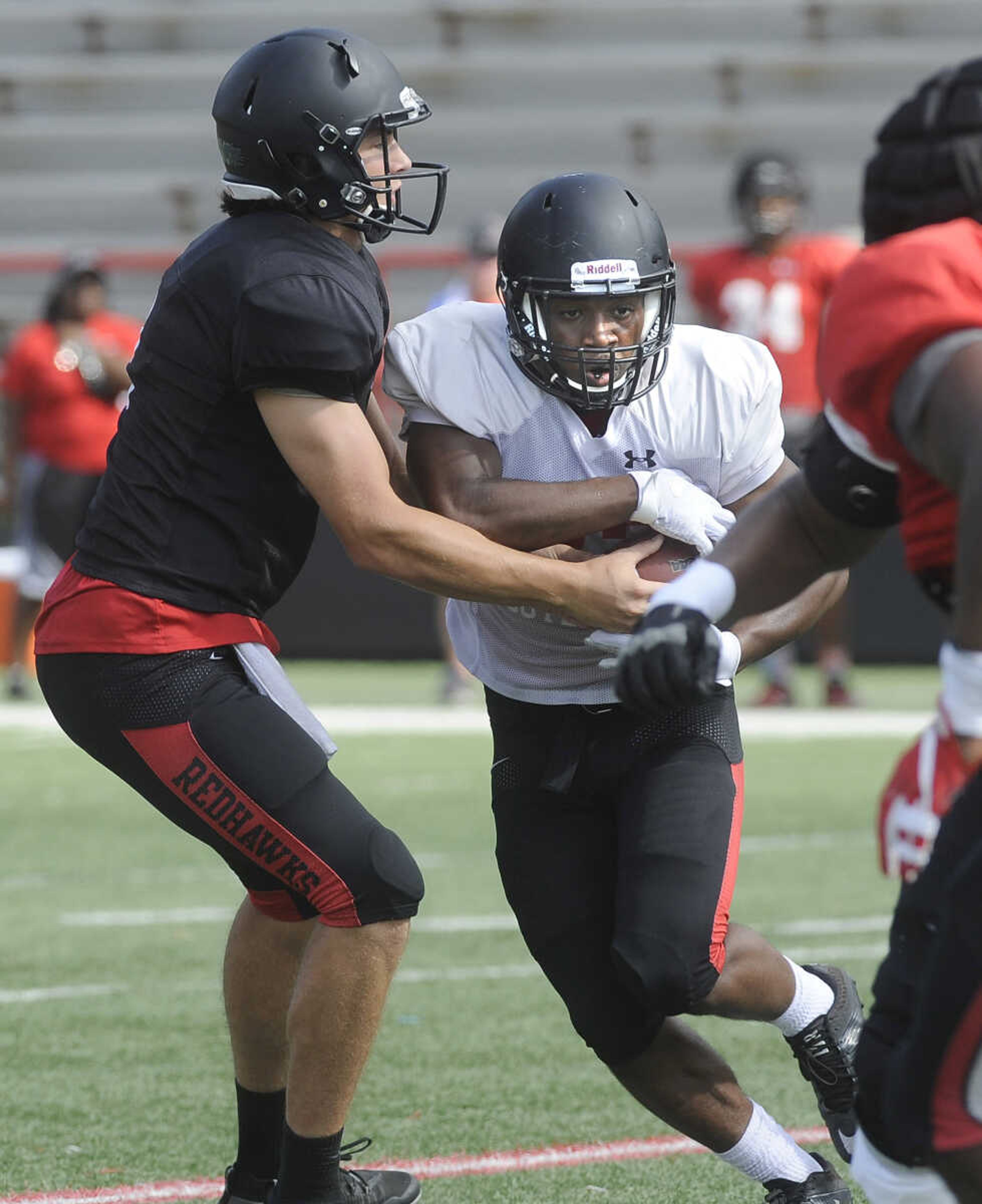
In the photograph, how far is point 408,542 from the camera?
9.84 ft

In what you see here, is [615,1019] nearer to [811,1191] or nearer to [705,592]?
[811,1191]

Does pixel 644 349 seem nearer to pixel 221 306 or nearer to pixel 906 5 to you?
pixel 221 306

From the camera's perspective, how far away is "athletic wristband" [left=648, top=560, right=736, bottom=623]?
2338 mm

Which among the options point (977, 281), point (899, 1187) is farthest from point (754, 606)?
point (899, 1187)

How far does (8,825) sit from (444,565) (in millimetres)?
4092

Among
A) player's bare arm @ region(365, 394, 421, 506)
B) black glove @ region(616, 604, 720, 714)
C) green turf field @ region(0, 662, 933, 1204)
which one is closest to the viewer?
black glove @ region(616, 604, 720, 714)

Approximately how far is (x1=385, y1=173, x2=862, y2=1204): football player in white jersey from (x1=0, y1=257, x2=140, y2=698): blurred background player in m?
7.01

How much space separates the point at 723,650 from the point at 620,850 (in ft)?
1.99

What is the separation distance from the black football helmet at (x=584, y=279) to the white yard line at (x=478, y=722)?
525cm

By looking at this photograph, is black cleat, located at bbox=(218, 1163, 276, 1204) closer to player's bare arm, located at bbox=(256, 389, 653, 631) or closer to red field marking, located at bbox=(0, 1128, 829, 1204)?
red field marking, located at bbox=(0, 1128, 829, 1204)

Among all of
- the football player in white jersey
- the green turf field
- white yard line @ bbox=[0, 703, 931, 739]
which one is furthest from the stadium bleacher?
the football player in white jersey

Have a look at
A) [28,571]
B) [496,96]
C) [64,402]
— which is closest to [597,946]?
[64,402]

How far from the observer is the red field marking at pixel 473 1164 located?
3225 millimetres

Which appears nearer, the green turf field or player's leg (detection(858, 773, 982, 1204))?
player's leg (detection(858, 773, 982, 1204))
